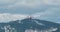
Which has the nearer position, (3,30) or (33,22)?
(3,30)

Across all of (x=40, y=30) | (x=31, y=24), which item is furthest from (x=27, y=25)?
(x=40, y=30)

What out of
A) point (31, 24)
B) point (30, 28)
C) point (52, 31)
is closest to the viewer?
point (52, 31)

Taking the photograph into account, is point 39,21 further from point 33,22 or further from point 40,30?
point 40,30

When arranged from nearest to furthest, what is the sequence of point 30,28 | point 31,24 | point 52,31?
point 52,31
point 30,28
point 31,24

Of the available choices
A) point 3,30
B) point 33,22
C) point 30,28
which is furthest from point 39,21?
point 3,30

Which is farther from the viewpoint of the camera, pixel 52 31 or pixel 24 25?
pixel 24 25

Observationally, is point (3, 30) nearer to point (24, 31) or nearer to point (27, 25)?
point (24, 31)
